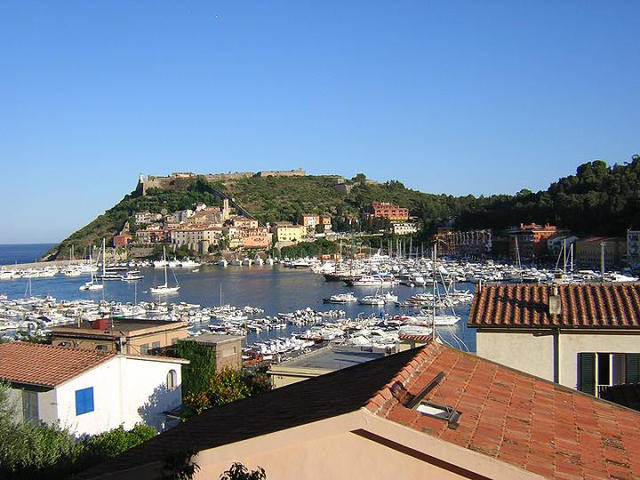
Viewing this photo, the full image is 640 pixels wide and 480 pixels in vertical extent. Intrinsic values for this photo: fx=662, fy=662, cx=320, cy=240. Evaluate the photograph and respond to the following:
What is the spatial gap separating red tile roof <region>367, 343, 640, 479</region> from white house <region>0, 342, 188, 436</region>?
622 cm

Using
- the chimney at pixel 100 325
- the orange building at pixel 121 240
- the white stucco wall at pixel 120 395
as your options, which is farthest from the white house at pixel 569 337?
the orange building at pixel 121 240

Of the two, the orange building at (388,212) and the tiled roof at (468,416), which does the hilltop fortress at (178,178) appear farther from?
the tiled roof at (468,416)

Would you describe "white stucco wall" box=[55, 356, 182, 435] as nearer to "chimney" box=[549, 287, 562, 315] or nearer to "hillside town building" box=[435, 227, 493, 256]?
"chimney" box=[549, 287, 562, 315]

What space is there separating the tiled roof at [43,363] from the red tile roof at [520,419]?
6742 mm

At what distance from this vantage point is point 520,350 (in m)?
6.89

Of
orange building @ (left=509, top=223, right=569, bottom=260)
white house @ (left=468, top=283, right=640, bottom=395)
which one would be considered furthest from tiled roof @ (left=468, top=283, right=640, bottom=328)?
orange building @ (left=509, top=223, right=569, bottom=260)

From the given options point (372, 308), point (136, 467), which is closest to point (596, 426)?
point (136, 467)

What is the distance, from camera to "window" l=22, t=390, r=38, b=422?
30.4 feet

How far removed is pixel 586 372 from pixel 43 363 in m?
7.57

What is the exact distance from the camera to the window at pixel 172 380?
38.0 ft

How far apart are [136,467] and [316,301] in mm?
43993

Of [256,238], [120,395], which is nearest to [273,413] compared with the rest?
[120,395]

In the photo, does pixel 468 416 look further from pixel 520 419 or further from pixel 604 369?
pixel 604 369

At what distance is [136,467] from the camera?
313 centimetres
